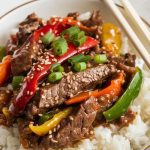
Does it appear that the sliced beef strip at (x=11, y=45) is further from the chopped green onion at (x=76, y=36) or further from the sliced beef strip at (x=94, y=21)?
the sliced beef strip at (x=94, y=21)

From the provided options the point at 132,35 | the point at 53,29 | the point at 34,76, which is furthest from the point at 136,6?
the point at 34,76

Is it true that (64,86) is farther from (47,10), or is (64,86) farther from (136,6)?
(136,6)

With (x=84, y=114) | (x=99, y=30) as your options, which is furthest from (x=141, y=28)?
(x=84, y=114)

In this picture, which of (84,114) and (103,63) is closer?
→ (84,114)

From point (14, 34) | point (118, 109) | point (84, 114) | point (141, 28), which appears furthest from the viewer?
point (14, 34)

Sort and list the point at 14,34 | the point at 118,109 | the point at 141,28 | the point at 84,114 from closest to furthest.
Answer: the point at 84,114
the point at 118,109
the point at 141,28
the point at 14,34

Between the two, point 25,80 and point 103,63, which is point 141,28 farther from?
point 25,80

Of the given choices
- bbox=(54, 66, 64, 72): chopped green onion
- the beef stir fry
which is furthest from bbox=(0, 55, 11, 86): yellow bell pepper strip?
bbox=(54, 66, 64, 72): chopped green onion

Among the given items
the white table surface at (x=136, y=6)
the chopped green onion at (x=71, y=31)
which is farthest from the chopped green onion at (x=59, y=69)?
the white table surface at (x=136, y=6)
